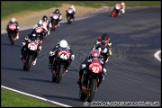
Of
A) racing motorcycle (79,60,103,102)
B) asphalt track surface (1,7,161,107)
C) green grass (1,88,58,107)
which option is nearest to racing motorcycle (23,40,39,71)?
asphalt track surface (1,7,161,107)

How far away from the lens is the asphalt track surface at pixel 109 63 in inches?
679

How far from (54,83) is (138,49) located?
543 inches

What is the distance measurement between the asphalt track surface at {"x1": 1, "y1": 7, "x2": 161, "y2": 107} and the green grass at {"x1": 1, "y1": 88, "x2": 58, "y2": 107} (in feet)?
2.12

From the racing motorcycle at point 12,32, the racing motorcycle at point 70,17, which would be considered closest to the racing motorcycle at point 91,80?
the racing motorcycle at point 12,32

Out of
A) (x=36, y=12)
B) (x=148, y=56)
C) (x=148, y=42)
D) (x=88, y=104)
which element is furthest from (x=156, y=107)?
(x=36, y=12)

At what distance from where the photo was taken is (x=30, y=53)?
2208 centimetres

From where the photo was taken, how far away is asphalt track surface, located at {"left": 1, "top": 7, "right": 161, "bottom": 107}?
17250 millimetres

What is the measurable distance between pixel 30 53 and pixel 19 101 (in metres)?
7.69

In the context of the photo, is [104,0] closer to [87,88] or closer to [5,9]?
[5,9]

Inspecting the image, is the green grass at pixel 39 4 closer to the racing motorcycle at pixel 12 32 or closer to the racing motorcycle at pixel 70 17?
the racing motorcycle at pixel 70 17

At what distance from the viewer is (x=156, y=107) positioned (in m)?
14.8

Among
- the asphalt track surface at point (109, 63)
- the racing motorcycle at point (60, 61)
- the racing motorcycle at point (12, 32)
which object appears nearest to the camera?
the asphalt track surface at point (109, 63)

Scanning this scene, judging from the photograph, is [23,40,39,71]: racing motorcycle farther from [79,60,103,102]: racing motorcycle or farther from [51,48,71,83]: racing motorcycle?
[79,60,103,102]: racing motorcycle

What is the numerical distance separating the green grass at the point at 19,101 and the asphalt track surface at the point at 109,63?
→ 2.12 feet
